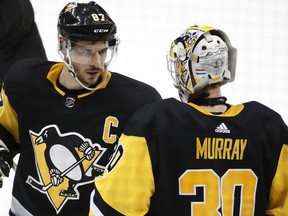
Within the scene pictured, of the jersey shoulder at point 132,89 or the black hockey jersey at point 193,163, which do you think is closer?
the black hockey jersey at point 193,163

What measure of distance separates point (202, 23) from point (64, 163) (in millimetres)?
2659

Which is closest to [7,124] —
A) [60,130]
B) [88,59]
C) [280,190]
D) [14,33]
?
[60,130]

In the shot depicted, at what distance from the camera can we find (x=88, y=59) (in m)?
2.62

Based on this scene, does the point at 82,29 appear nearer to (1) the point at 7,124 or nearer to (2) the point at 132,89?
(2) the point at 132,89

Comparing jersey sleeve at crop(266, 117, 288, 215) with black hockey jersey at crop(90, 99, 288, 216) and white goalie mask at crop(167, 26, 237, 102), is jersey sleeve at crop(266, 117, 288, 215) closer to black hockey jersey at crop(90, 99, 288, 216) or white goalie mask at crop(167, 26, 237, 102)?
black hockey jersey at crop(90, 99, 288, 216)

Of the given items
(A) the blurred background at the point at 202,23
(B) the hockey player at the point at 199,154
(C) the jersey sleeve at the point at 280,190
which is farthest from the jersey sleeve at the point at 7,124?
(A) the blurred background at the point at 202,23

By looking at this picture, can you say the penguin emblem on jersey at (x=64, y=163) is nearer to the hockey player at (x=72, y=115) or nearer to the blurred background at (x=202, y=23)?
the hockey player at (x=72, y=115)

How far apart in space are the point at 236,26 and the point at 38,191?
2830 mm

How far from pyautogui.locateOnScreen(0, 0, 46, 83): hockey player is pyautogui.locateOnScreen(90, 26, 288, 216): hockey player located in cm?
207

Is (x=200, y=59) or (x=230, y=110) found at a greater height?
(x=200, y=59)

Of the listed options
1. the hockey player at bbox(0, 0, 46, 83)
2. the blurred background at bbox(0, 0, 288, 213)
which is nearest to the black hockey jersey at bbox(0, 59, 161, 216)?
the hockey player at bbox(0, 0, 46, 83)

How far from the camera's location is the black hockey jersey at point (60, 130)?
262 cm

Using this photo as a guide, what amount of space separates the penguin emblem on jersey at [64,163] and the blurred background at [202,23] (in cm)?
187

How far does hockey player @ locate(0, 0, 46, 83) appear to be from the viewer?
13.6 ft
